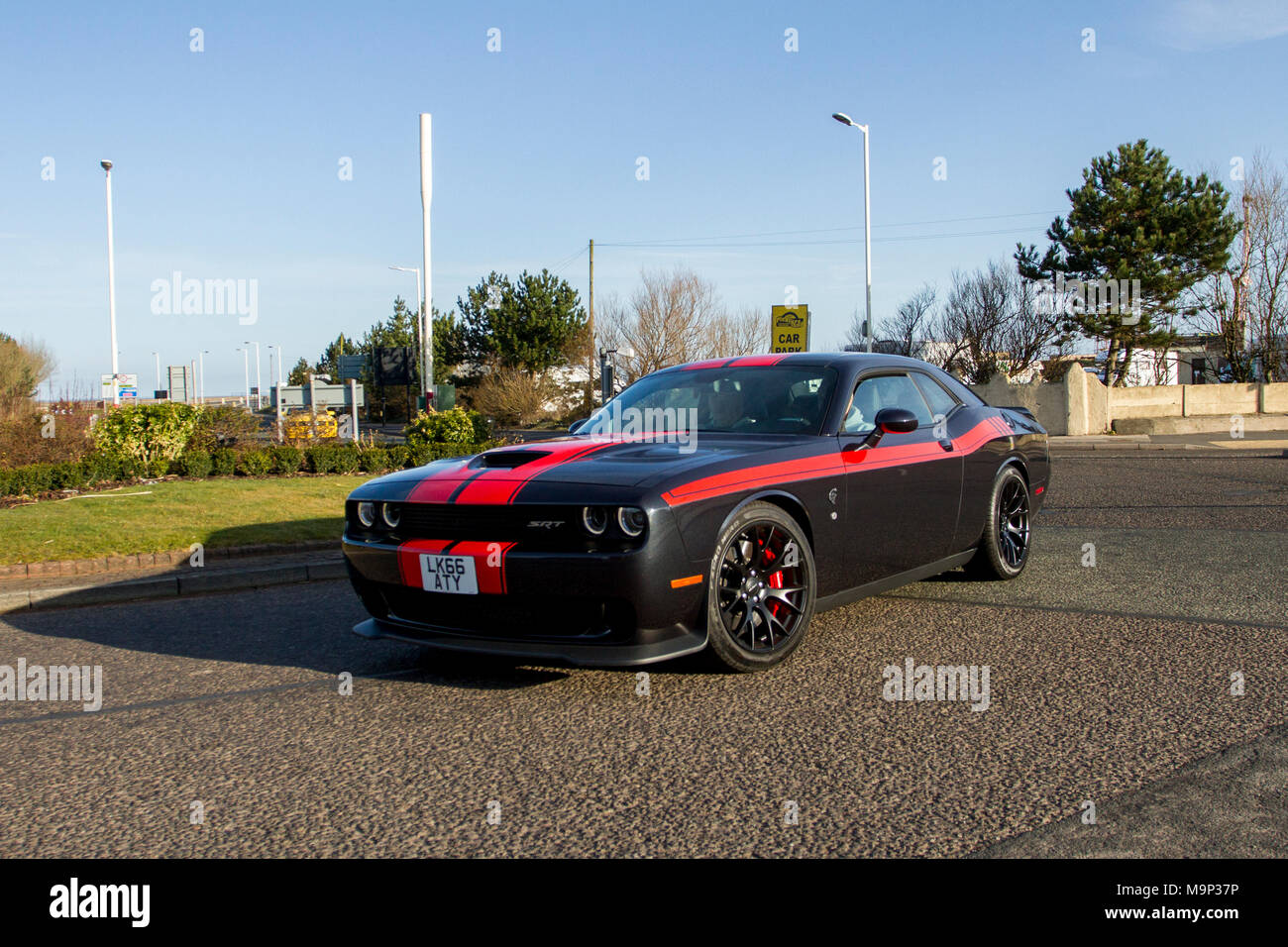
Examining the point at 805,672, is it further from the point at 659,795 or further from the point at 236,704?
the point at 236,704

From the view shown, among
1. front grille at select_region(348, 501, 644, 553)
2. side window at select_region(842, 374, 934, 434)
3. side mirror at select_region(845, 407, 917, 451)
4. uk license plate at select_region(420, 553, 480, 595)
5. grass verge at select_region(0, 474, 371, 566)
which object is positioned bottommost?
grass verge at select_region(0, 474, 371, 566)

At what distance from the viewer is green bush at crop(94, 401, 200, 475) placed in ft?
50.8

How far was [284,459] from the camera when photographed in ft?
49.7

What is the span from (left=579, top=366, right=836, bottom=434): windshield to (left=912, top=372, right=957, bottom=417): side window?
95cm

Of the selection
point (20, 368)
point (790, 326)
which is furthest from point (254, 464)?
point (20, 368)

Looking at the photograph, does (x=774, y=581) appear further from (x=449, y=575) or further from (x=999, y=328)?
(x=999, y=328)

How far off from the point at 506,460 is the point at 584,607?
40.1 inches

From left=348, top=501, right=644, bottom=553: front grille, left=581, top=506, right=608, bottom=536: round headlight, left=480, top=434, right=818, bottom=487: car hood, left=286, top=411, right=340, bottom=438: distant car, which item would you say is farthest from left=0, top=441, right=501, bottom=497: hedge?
left=581, top=506, right=608, bottom=536: round headlight

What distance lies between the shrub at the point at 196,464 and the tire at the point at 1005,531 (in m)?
11.3

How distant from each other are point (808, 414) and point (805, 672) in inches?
56.2

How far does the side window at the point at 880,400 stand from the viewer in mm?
5602

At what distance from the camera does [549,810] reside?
3.16m

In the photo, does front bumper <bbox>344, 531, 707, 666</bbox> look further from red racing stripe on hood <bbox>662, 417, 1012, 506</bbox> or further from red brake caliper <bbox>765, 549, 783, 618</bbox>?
red brake caliper <bbox>765, 549, 783, 618</bbox>
